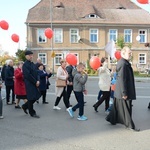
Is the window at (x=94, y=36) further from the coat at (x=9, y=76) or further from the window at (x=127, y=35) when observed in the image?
the coat at (x=9, y=76)

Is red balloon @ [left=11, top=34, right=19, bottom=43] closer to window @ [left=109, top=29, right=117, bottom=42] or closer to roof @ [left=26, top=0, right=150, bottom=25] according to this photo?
roof @ [left=26, top=0, right=150, bottom=25]

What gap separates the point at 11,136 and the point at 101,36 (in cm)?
3126

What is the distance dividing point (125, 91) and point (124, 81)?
23 centimetres

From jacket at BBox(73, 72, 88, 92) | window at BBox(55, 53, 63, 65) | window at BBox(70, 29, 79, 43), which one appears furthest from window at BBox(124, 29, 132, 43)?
jacket at BBox(73, 72, 88, 92)

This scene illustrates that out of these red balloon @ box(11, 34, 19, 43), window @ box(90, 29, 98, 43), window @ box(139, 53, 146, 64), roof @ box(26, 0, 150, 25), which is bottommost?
window @ box(139, 53, 146, 64)

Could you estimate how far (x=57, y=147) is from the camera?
4.83m

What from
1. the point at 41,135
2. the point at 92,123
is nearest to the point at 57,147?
the point at 41,135

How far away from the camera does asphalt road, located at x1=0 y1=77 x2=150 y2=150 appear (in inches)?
194

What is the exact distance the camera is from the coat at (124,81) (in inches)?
233

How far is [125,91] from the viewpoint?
589cm

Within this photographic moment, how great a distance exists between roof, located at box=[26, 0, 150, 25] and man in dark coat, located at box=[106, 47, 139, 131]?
2951cm

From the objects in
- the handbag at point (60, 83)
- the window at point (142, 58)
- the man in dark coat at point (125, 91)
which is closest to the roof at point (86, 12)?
the window at point (142, 58)

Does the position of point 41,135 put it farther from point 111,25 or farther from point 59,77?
point 111,25

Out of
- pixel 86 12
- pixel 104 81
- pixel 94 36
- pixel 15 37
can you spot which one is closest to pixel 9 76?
pixel 15 37
